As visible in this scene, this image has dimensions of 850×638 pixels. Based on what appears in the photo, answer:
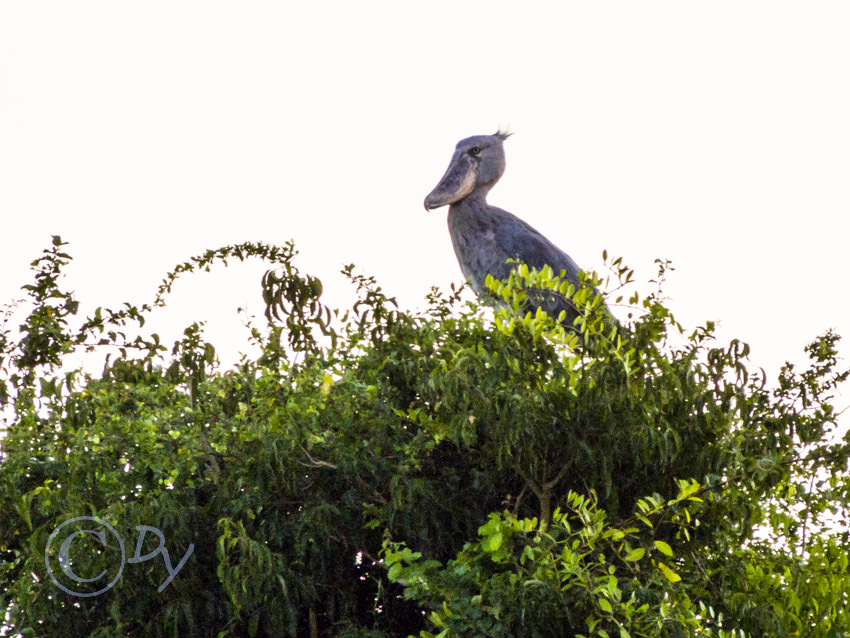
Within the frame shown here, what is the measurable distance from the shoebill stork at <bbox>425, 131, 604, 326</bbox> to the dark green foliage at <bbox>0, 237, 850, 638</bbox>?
3034 mm

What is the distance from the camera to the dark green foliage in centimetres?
454

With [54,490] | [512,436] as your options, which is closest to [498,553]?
[512,436]

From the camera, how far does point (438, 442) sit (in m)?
4.88

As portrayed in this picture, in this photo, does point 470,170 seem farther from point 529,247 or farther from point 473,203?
point 529,247

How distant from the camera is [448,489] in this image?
4973mm

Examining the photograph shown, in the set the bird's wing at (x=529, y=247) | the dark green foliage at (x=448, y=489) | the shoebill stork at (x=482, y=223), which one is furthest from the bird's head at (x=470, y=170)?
the dark green foliage at (x=448, y=489)

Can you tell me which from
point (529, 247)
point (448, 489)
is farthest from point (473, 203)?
point (448, 489)

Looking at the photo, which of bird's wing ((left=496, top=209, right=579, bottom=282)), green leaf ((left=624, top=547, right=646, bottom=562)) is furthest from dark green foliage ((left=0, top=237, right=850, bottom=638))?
bird's wing ((left=496, top=209, right=579, bottom=282))

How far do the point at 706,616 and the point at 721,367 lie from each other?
119cm

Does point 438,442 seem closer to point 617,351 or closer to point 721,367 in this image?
point 617,351

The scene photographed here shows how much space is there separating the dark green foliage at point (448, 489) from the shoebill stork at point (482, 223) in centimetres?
303

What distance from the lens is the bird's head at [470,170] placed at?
8734 millimetres

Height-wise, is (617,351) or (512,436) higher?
(617,351)

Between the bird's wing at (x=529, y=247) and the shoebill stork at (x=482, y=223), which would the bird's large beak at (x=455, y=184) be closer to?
the shoebill stork at (x=482, y=223)
